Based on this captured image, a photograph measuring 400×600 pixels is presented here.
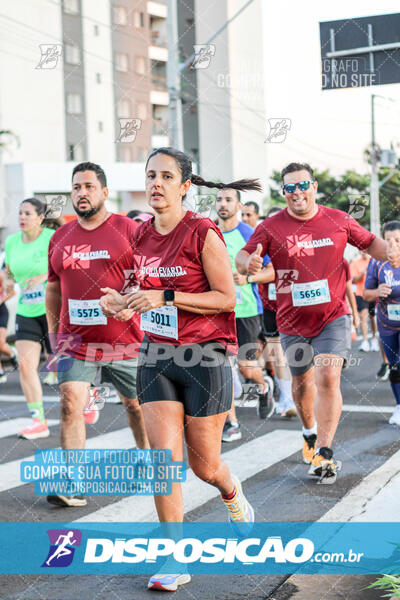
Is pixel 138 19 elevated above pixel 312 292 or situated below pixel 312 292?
above

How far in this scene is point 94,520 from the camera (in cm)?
508

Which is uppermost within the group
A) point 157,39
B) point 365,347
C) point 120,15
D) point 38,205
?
point 120,15

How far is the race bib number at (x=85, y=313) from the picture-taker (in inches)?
219

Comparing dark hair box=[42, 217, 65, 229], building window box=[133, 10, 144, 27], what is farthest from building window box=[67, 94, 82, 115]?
dark hair box=[42, 217, 65, 229]

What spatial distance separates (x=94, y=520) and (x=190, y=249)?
1925mm

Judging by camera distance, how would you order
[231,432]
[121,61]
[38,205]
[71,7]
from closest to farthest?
1. [231,432]
2. [38,205]
3. [71,7]
4. [121,61]

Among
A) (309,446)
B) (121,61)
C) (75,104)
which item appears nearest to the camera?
(309,446)

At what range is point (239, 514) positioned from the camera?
4461 millimetres

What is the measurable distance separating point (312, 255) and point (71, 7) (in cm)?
4417

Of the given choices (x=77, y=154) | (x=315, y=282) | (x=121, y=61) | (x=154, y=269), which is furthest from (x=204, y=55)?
(x=121, y=61)

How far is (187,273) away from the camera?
4.13 metres

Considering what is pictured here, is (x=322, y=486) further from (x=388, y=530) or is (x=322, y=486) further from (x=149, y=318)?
(x=149, y=318)

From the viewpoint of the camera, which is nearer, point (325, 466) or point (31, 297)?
point (325, 466)

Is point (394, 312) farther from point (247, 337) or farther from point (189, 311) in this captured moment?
point (189, 311)
